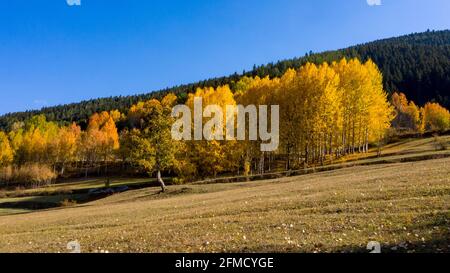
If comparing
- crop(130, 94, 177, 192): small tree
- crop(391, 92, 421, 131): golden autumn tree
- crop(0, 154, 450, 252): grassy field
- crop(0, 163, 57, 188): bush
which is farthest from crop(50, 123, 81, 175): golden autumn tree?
crop(0, 154, 450, 252): grassy field

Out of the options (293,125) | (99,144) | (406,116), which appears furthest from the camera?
(406,116)

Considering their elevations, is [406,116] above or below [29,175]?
above

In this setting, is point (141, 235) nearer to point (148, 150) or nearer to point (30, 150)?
point (148, 150)

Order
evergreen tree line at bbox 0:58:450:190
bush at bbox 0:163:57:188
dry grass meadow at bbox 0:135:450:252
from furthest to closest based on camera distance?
bush at bbox 0:163:57:188, evergreen tree line at bbox 0:58:450:190, dry grass meadow at bbox 0:135:450:252

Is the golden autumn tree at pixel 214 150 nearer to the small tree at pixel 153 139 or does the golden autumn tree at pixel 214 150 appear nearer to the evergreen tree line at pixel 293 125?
the evergreen tree line at pixel 293 125

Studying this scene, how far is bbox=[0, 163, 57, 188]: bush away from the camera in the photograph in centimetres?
10506

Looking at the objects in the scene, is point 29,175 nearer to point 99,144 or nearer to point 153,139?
point 99,144

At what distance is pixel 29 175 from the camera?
10769 cm

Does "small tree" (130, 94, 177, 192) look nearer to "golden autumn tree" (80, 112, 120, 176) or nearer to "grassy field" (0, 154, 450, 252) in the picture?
"grassy field" (0, 154, 450, 252)

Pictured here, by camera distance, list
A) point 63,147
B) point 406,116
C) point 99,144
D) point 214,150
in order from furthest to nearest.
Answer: point 406,116 → point 99,144 → point 63,147 → point 214,150

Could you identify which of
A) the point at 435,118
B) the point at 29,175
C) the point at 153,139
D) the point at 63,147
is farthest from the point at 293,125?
the point at 63,147

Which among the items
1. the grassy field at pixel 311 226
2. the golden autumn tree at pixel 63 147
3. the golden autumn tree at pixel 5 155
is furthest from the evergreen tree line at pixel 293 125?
the golden autumn tree at pixel 5 155
